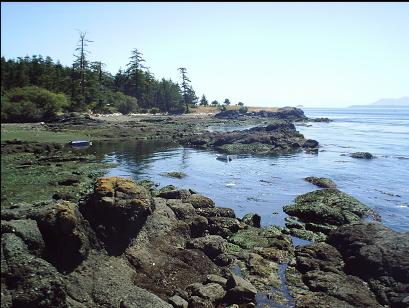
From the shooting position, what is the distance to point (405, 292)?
59.5 ft

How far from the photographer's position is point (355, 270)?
20.4 meters

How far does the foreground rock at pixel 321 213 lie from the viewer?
27.6m

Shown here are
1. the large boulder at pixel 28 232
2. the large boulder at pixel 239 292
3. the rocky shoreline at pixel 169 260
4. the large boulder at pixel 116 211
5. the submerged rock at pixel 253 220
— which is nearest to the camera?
the large boulder at pixel 28 232

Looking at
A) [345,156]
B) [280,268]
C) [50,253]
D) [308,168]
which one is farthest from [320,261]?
[345,156]

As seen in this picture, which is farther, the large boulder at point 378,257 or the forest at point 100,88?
the forest at point 100,88

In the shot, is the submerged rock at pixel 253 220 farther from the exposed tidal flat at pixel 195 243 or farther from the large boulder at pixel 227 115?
the large boulder at pixel 227 115

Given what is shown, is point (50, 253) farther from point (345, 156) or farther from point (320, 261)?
point (345, 156)

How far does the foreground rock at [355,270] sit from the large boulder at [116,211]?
8313 mm

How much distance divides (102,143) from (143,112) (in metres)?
60.6

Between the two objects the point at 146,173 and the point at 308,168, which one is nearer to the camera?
the point at 146,173

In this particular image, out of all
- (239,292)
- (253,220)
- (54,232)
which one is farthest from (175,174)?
(54,232)

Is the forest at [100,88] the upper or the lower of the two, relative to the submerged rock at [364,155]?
upper

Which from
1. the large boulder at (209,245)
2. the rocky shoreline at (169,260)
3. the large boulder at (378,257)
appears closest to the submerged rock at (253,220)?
the rocky shoreline at (169,260)

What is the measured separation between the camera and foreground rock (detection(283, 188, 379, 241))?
90.5ft
